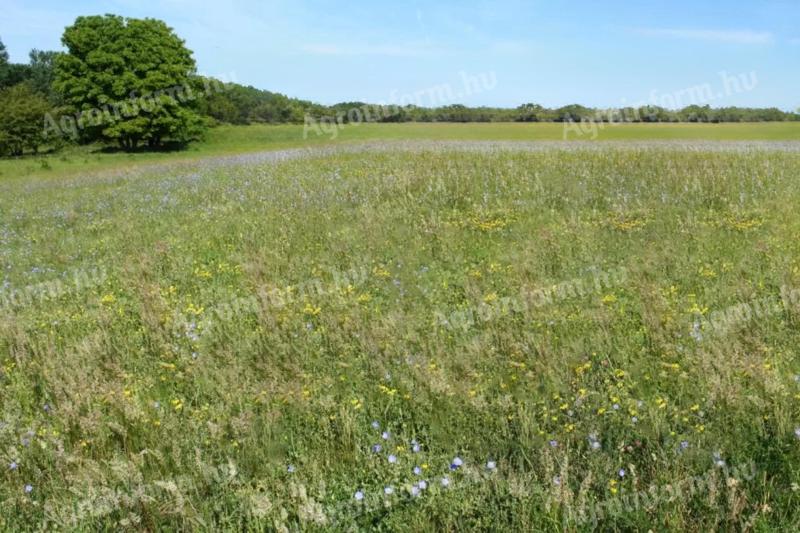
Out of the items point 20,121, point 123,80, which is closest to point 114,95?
point 123,80

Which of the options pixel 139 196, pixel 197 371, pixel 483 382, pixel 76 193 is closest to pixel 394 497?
pixel 483 382

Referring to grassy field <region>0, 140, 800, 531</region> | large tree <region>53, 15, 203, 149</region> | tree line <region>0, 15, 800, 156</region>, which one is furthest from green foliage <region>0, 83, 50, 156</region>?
grassy field <region>0, 140, 800, 531</region>

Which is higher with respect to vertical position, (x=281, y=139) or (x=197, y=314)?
(x=281, y=139)

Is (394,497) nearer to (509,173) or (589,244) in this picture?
(589,244)

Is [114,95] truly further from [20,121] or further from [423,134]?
[423,134]

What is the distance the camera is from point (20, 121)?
47781 mm

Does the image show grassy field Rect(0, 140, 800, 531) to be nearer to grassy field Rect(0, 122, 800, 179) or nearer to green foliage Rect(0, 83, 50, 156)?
grassy field Rect(0, 122, 800, 179)

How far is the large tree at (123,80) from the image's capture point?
4828 cm

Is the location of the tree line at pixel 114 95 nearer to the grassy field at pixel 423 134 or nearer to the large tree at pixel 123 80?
the large tree at pixel 123 80

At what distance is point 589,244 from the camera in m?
8.07

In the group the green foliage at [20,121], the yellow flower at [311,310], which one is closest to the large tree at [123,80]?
the green foliage at [20,121]

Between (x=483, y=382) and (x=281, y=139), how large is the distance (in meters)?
56.2

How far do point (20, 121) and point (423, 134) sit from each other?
124 feet

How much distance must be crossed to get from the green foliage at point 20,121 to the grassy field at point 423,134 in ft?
11.0
